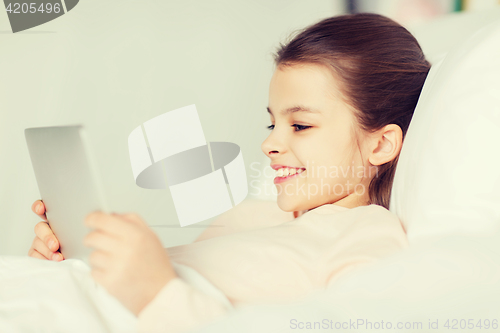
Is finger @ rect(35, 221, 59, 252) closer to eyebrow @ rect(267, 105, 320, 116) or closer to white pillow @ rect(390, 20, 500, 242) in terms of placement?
eyebrow @ rect(267, 105, 320, 116)

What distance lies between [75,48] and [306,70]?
2.58 ft

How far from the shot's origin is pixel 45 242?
2.52ft

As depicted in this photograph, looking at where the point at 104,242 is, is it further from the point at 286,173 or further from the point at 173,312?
the point at 286,173

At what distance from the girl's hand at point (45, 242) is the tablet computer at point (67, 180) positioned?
0.05 ft

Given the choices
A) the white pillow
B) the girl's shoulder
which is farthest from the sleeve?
the girl's shoulder

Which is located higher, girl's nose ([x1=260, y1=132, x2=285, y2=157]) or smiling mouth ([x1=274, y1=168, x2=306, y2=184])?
girl's nose ([x1=260, y1=132, x2=285, y2=157])

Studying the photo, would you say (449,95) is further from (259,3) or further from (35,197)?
(35,197)

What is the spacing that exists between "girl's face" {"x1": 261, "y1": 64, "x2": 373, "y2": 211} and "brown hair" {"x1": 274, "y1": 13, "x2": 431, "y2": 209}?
0.08ft

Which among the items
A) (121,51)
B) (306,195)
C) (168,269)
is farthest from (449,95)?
(121,51)

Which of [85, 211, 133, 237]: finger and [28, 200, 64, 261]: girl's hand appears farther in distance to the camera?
[28, 200, 64, 261]: girl's hand

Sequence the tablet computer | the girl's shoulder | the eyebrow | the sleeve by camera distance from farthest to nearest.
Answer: the girl's shoulder
the eyebrow
the tablet computer
the sleeve

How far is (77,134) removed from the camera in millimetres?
549

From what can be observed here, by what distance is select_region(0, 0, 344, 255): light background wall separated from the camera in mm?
1119

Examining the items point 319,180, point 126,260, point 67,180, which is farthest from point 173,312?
point 319,180
